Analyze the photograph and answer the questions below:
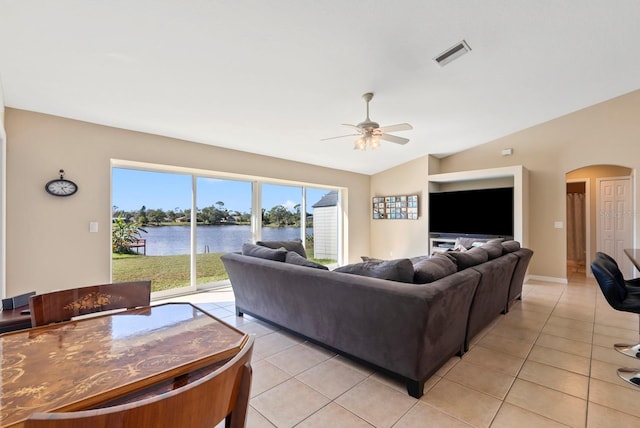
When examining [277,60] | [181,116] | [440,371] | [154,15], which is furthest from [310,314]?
[181,116]

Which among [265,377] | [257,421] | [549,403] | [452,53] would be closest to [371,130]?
[452,53]

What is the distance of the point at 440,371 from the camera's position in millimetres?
2334

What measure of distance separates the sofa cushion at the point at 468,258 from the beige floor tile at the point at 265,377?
1753mm

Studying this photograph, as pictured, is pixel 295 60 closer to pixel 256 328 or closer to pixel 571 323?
pixel 256 328

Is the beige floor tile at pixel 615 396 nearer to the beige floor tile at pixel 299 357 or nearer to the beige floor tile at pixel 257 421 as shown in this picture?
the beige floor tile at pixel 299 357

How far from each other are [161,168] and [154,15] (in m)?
2.63

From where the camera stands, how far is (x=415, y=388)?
1986mm

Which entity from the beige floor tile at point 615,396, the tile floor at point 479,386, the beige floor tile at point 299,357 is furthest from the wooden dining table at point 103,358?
the beige floor tile at point 615,396

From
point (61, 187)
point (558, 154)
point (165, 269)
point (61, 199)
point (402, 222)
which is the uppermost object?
point (558, 154)

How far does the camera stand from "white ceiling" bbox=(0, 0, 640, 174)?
7.14ft

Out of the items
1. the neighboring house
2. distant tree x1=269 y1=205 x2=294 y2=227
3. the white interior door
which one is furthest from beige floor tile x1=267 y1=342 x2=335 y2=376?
the white interior door

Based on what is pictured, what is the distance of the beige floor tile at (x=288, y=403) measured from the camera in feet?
5.92

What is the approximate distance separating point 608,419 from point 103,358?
2731 mm

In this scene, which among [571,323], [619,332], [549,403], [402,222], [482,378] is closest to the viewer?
[549,403]
